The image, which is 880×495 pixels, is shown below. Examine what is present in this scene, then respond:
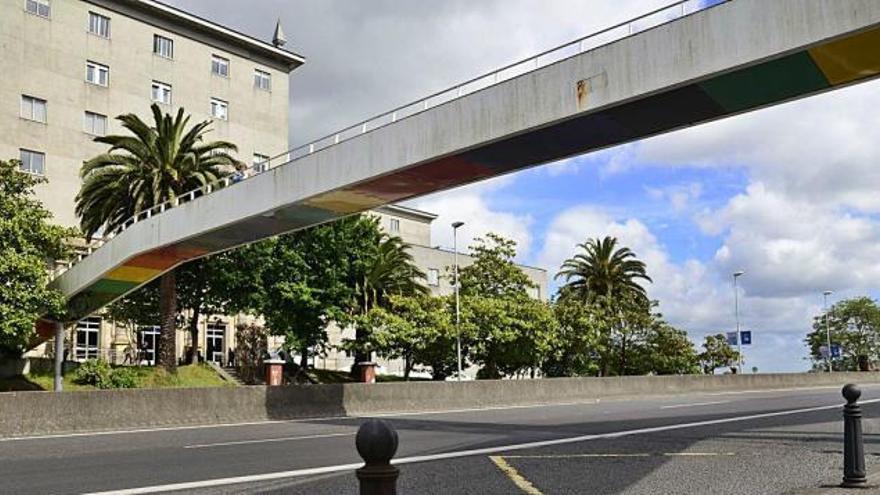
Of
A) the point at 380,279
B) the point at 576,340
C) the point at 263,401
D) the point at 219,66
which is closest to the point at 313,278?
the point at 380,279

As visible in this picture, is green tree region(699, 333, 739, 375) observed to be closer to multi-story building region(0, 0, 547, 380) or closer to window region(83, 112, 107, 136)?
multi-story building region(0, 0, 547, 380)

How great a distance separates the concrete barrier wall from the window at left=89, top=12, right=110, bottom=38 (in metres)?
36.6

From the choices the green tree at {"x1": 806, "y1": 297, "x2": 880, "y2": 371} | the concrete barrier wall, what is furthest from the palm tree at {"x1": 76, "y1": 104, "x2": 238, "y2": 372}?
the green tree at {"x1": 806, "y1": 297, "x2": 880, "y2": 371}

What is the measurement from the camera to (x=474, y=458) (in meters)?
12.2

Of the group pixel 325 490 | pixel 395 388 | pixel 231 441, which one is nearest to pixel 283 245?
pixel 395 388

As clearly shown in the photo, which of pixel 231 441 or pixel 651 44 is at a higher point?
pixel 651 44

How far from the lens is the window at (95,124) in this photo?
50719mm

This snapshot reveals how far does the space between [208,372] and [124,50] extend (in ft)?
75.4

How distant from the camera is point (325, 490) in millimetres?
9164

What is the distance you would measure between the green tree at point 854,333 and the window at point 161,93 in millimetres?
76425

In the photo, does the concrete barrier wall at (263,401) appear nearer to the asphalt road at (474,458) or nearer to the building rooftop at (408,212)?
the asphalt road at (474,458)

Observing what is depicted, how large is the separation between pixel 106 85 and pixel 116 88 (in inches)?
24.3

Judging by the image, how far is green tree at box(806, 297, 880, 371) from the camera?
9659 cm

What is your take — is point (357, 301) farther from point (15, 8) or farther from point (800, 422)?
point (800, 422)
